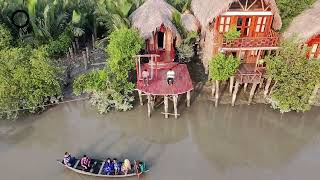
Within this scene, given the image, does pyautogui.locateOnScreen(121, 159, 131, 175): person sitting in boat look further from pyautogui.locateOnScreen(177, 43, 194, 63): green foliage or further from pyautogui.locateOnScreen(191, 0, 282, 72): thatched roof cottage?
pyautogui.locateOnScreen(177, 43, 194, 63): green foliage

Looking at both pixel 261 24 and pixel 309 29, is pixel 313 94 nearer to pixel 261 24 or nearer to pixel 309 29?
pixel 309 29

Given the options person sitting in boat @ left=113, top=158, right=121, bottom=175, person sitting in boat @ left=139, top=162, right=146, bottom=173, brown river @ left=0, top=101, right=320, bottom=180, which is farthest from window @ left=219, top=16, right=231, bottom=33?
person sitting in boat @ left=113, top=158, right=121, bottom=175

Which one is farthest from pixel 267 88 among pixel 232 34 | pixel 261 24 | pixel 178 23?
pixel 178 23

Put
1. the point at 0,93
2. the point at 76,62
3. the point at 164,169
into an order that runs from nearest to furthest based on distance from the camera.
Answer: the point at 164,169 → the point at 0,93 → the point at 76,62

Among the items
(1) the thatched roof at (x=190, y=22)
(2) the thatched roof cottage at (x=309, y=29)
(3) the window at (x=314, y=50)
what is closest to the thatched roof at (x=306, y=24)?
(2) the thatched roof cottage at (x=309, y=29)

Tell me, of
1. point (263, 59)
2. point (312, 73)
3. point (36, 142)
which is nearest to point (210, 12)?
point (263, 59)

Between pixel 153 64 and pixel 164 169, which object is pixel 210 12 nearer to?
pixel 153 64

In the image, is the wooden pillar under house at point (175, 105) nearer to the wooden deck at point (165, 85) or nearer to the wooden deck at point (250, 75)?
the wooden deck at point (165, 85)
